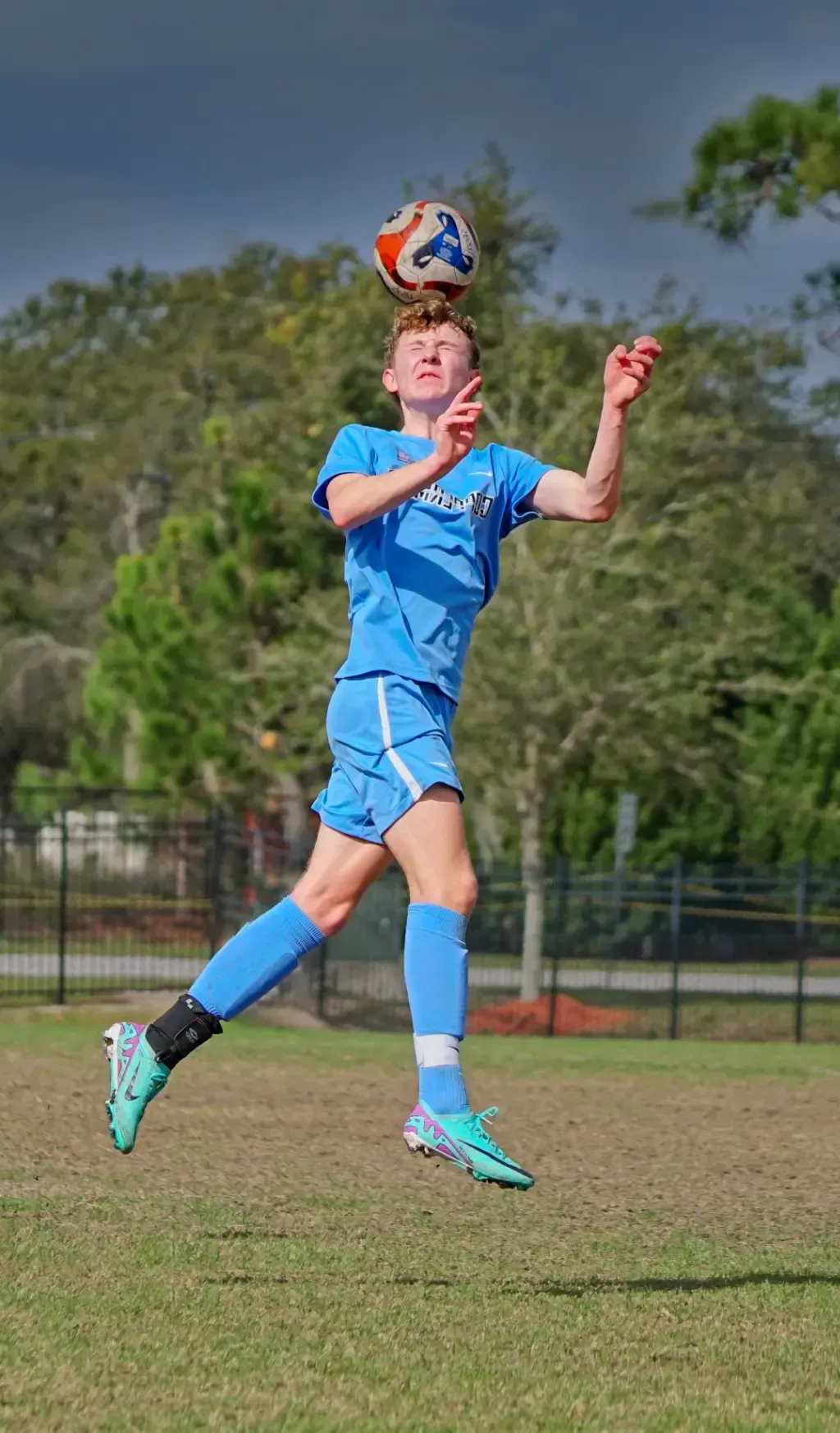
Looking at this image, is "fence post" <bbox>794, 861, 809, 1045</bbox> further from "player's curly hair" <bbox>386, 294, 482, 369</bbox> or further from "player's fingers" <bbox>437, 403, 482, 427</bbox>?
"player's fingers" <bbox>437, 403, 482, 427</bbox>

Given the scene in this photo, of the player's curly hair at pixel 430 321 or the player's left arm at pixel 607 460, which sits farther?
the player's curly hair at pixel 430 321

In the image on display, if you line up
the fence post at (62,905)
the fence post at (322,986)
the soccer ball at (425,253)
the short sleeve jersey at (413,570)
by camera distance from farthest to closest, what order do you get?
the fence post at (322,986), the fence post at (62,905), the soccer ball at (425,253), the short sleeve jersey at (413,570)

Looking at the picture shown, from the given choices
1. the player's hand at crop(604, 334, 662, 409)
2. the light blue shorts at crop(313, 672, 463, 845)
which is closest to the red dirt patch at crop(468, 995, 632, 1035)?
the light blue shorts at crop(313, 672, 463, 845)

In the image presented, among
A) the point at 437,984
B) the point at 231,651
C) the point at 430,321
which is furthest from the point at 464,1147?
the point at 231,651

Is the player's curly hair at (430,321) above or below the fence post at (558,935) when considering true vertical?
above

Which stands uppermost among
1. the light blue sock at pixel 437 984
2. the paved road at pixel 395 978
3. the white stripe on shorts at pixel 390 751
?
the white stripe on shorts at pixel 390 751

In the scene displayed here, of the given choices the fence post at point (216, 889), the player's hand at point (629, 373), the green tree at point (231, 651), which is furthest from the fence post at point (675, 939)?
the player's hand at point (629, 373)

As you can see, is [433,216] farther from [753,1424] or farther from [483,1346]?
[753,1424]

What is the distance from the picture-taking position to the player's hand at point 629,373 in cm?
534

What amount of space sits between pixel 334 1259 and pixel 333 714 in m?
1.40

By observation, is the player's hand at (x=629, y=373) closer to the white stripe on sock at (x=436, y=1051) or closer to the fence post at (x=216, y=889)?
the white stripe on sock at (x=436, y=1051)

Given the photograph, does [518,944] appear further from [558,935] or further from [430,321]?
[430,321]

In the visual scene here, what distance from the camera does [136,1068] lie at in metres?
5.41

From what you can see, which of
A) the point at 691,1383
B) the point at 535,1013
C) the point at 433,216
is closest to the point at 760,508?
the point at 535,1013
